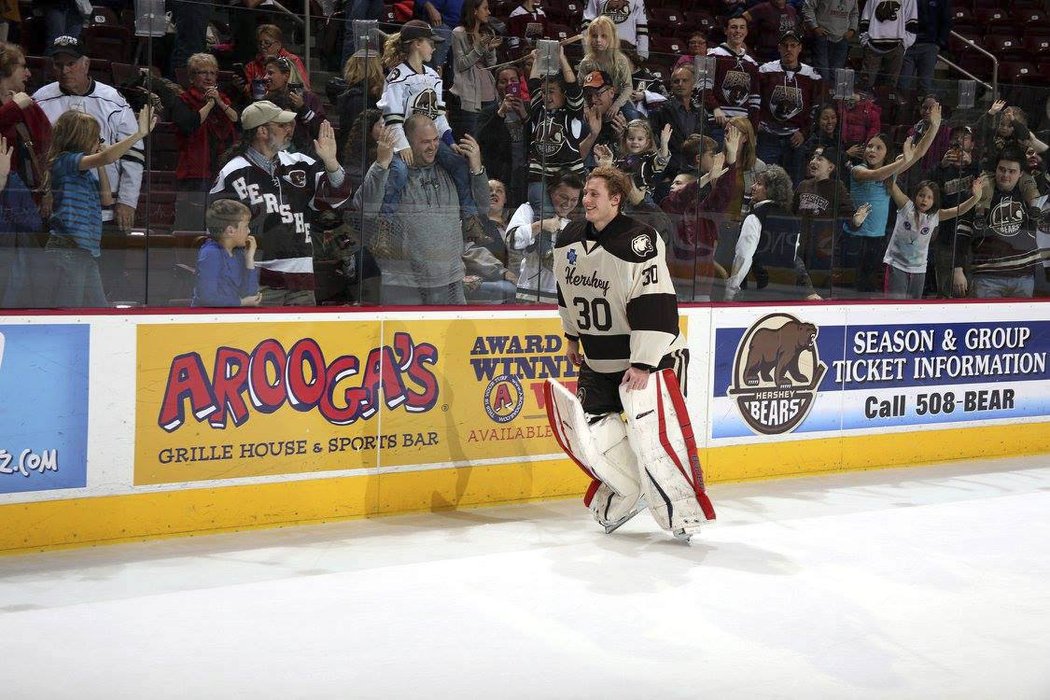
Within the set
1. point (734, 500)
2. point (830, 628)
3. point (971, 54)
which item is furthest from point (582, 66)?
point (971, 54)

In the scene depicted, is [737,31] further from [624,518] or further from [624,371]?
[624,518]

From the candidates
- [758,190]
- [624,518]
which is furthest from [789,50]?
[624,518]

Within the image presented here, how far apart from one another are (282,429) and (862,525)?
2.65 m

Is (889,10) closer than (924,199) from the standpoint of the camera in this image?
No

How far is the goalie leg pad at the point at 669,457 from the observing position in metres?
5.23

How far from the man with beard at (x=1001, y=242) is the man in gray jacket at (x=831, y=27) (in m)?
1.92

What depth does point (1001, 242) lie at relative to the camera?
304 inches

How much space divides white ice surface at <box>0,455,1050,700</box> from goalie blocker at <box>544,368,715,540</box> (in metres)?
0.18

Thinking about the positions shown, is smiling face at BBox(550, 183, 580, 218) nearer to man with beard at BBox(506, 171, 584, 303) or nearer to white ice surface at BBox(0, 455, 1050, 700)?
man with beard at BBox(506, 171, 584, 303)

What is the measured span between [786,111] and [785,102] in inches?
2.0

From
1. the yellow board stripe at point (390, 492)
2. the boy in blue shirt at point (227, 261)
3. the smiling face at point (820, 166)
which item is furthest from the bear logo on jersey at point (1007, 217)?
the boy in blue shirt at point (227, 261)

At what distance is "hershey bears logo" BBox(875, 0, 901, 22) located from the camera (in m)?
9.45

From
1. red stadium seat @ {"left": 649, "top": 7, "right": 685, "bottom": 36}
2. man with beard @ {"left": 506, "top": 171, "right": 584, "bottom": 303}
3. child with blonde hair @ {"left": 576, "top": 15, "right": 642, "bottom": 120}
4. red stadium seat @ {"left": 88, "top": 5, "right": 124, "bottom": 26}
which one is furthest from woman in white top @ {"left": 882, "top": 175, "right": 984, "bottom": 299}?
red stadium seat @ {"left": 649, "top": 7, "right": 685, "bottom": 36}

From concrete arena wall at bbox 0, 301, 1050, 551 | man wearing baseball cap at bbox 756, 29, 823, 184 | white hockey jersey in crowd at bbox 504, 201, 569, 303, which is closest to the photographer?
concrete arena wall at bbox 0, 301, 1050, 551
